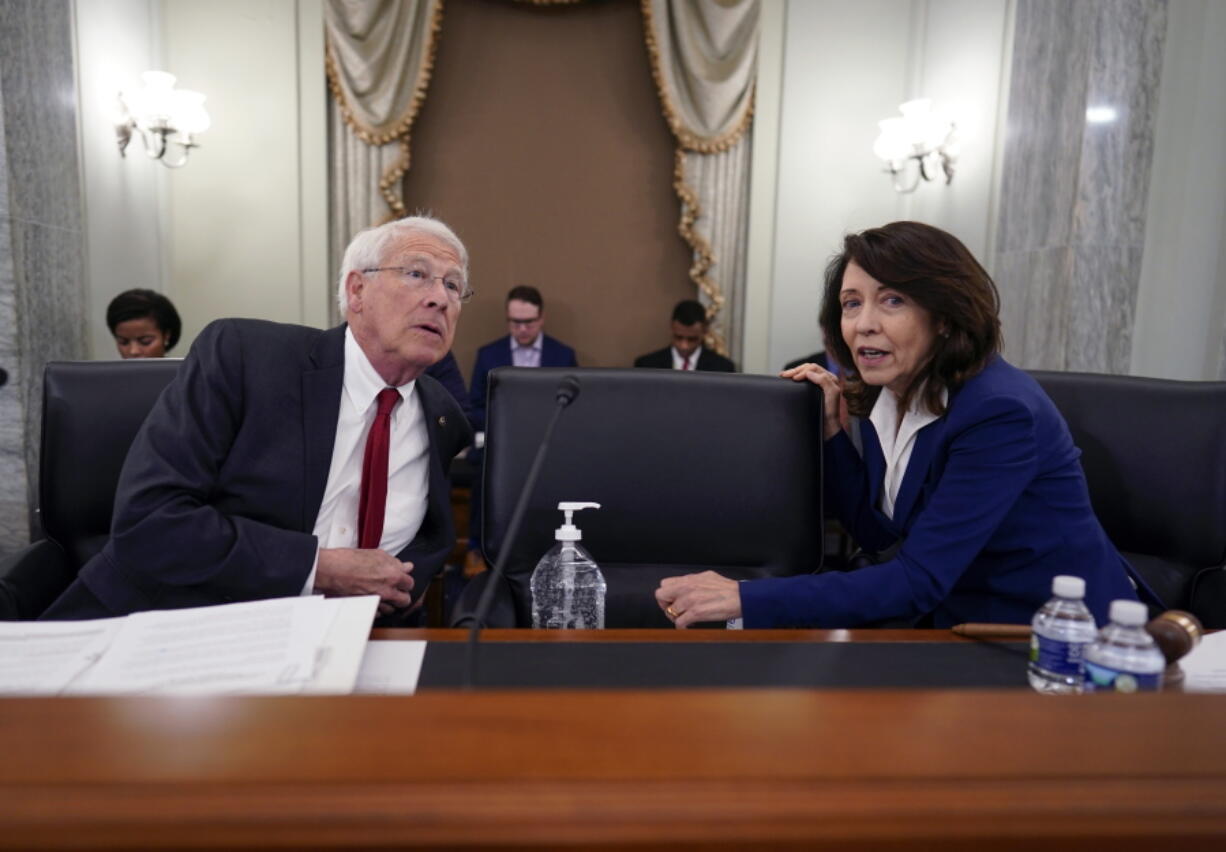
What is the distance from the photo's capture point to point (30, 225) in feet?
9.92

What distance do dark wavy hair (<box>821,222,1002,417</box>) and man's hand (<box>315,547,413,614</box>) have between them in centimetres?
104

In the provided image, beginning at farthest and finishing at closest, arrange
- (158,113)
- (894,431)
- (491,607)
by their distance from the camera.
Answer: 1. (158,113)
2. (894,431)
3. (491,607)

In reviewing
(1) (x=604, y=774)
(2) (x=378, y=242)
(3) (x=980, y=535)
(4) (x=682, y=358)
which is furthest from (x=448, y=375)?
(1) (x=604, y=774)

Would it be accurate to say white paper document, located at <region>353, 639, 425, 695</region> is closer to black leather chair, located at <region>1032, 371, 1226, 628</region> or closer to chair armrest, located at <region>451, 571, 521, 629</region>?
chair armrest, located at <region>451, 571, 521, 629</region>

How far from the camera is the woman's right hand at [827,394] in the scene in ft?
5.72

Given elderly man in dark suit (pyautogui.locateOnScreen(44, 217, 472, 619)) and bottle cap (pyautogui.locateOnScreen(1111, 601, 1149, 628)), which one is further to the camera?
elderly man in dark suit (pyautogui.locateOnScreen(44, 217, 472, 619))

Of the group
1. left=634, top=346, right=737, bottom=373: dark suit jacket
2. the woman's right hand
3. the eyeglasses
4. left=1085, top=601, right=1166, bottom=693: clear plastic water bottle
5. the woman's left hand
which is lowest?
the woman's left hand

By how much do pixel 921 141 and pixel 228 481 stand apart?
13.0 feet

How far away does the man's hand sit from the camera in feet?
4.94

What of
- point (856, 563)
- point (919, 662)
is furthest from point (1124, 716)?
point (856, 563)

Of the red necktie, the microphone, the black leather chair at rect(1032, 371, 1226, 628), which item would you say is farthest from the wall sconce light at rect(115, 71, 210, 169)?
the black leather chair at rect(1032, 371, 1226, 628)

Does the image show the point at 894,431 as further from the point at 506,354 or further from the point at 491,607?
the point at 506,354

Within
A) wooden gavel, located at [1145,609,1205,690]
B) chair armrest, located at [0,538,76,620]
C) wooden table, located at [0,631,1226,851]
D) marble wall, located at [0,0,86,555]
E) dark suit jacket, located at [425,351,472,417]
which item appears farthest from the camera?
dark suit jacket, located at [425,351,472,417]

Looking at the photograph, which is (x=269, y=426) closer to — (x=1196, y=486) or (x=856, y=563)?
(x=856, y=563)
